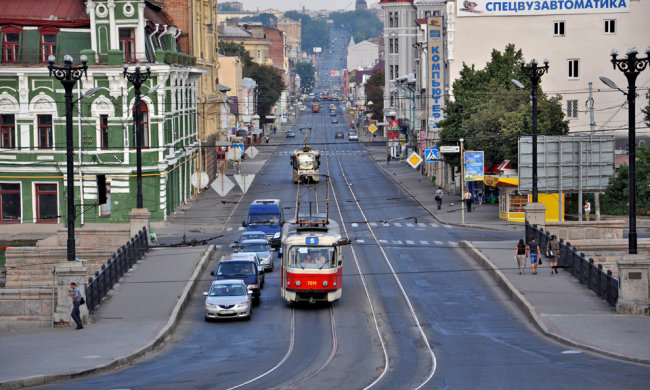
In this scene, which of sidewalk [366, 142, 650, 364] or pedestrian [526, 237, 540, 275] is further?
pedestrian [526, 237, 540, 275]

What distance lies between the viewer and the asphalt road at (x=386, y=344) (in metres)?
27.2

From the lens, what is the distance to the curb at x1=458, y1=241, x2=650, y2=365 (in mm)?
30109

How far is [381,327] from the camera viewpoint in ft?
117

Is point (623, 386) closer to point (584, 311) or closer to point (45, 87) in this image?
point (584, 311)

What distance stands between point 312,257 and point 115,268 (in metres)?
9.59

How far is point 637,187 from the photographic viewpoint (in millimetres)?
65812

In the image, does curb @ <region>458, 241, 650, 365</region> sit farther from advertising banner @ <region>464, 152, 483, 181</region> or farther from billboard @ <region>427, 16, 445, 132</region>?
billboard @ <region>427, 16, 445, 132</region>

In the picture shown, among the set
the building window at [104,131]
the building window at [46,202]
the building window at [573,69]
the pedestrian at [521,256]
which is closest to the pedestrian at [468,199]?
the building window at [573,69]

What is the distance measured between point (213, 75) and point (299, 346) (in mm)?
68778

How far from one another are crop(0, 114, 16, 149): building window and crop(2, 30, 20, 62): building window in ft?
11.9

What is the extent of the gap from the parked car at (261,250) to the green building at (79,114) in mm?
18896

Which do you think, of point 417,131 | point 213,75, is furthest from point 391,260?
point 417,131

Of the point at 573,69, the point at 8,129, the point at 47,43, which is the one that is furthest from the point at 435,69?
the point at 8,129

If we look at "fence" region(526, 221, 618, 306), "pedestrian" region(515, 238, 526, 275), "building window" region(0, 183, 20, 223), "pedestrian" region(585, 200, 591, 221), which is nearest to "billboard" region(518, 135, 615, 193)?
"fence" region(526, 221, 618, 306)
